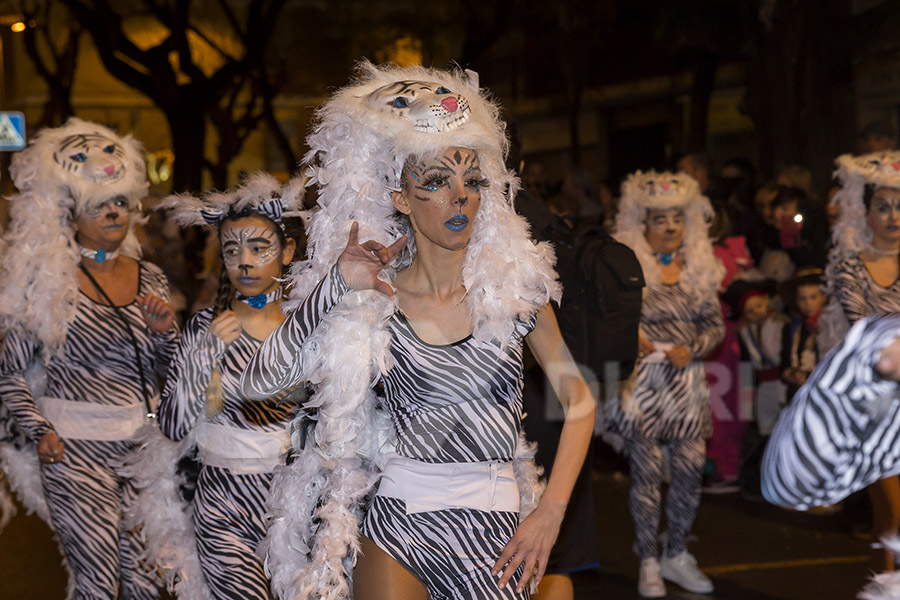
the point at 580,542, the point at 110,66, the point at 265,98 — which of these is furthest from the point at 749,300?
the point at 265,98

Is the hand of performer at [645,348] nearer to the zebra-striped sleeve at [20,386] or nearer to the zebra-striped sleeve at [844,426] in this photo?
the zebra-striped sleeve at [20,386]

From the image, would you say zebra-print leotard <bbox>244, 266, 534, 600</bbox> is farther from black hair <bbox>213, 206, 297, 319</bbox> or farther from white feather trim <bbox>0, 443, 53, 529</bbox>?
white feather trim <bbox>0, 443, 53, 529</bbox>

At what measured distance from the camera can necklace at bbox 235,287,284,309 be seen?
13.5ft

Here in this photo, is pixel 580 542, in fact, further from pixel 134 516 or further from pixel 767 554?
pixel 767 554

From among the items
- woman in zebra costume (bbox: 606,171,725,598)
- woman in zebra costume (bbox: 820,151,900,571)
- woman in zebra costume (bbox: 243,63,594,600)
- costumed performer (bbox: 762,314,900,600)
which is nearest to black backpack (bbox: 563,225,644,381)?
woman in zebra costume (bbox: 606,171,725,598)

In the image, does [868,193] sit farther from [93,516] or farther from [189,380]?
[93,516]

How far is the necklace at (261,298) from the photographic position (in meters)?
4.13

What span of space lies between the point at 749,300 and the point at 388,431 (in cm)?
564

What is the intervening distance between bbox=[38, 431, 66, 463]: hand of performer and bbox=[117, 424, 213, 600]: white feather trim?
39 centimetres

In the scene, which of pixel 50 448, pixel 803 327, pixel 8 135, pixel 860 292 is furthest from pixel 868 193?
pixel 8 135

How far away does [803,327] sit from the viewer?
7.49m

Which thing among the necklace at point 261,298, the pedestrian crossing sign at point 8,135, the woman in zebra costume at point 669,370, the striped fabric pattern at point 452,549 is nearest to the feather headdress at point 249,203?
the necklace at point 261,298

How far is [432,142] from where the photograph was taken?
3010 millimetres

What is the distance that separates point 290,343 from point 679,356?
12.0ft
